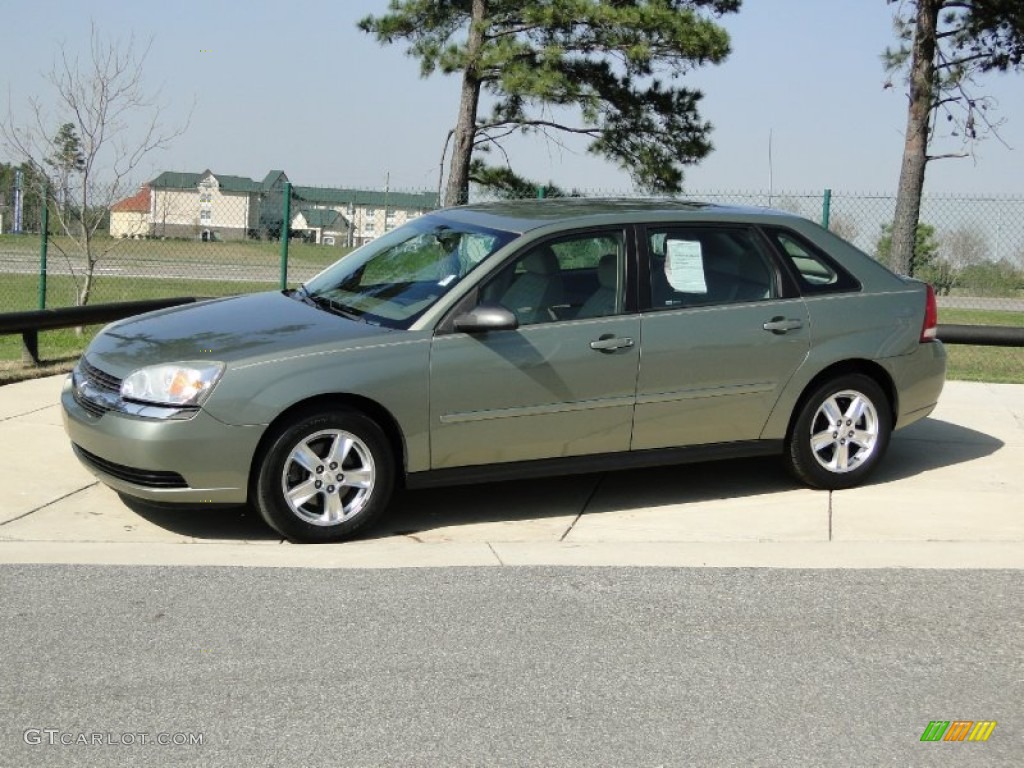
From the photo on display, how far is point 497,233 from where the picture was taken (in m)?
6.85

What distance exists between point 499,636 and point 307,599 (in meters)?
0.88

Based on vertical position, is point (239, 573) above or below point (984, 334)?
below

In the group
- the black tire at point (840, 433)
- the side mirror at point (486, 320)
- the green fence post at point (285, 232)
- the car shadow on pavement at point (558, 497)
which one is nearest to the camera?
the side mirror at point (486, 320)

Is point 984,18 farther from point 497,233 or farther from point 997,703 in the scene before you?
point 997,703

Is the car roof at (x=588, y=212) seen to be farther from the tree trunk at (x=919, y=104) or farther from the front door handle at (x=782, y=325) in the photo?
the tree trunk at (x=919, y=104)

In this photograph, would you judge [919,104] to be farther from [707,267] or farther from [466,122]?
[707,267]

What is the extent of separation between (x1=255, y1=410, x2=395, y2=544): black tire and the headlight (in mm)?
406

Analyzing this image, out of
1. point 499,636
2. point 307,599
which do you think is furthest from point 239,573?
point 499,636

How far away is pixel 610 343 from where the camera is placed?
263 inches

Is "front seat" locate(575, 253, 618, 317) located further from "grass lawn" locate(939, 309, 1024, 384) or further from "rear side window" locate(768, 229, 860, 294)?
"grass lawn" locate(939, 309, 1024, 384)

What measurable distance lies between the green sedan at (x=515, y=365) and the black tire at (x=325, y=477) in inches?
0.4

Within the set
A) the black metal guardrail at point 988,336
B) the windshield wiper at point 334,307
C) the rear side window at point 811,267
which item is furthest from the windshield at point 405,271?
the black metal guardrail at point 988,336

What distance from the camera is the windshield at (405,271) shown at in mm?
6590

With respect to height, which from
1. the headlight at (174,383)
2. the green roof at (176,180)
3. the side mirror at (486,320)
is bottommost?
the headlight at (174,383)
